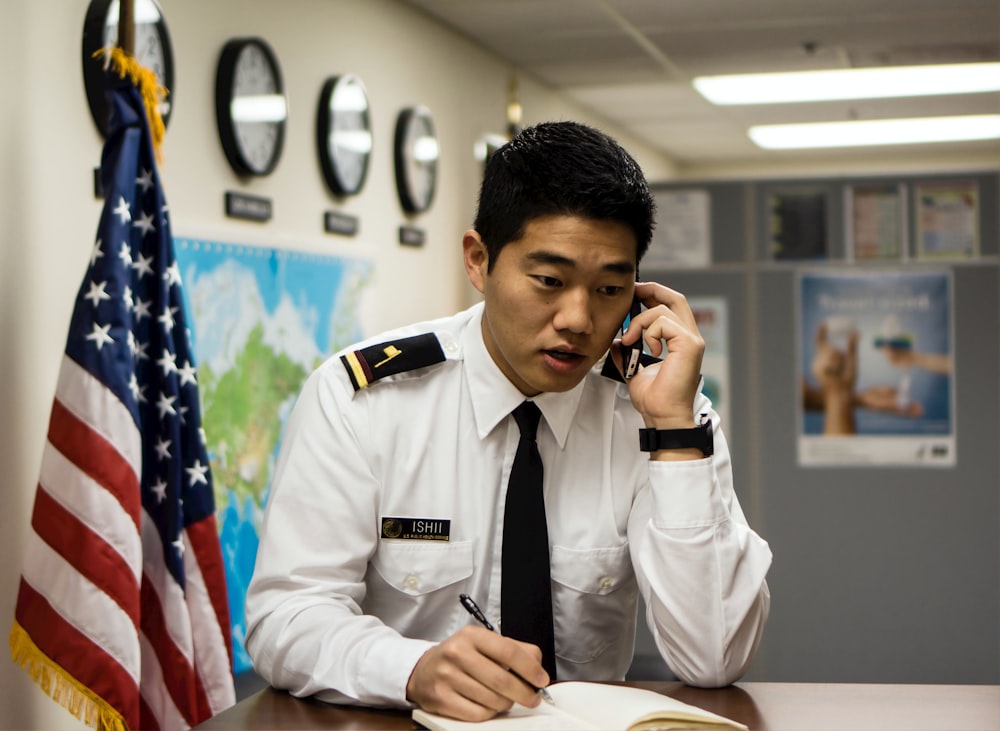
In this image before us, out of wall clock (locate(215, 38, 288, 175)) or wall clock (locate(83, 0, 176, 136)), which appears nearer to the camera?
wall clock (locate(83, 0, 176, 136))

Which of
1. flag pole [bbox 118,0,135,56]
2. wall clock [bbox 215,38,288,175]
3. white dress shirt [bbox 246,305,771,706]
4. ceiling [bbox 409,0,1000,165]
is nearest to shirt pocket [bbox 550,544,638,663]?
white dress shirt [bbox 246,305,771,706]

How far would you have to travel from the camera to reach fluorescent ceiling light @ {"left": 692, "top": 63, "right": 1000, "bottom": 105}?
20.3 ft

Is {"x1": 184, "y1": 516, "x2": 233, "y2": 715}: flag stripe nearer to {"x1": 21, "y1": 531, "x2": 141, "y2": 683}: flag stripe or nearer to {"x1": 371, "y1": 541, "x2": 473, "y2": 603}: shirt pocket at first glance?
{"x1": 21, "y1": 531, "x2": 141, "y2": 683}: flag stripe

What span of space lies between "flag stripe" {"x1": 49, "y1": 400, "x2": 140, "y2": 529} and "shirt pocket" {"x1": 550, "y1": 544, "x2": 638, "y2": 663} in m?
1.05

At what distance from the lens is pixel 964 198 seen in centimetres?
421

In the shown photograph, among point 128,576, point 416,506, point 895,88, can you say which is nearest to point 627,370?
point 416,506

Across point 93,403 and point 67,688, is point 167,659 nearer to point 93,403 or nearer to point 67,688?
point 67,688

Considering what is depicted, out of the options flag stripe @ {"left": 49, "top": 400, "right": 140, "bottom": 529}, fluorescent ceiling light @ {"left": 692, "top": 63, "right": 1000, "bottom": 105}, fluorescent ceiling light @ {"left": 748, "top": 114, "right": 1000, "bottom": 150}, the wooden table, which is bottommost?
the wooden table

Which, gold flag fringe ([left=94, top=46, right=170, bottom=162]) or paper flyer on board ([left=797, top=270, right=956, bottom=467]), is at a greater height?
gold flag fringe ([left=94, top=46, right=170, bottom=162])

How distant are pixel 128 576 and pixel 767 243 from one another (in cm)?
282

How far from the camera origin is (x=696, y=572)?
1570 mm

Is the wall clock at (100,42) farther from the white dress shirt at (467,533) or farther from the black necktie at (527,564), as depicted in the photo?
the black necktie at (527,564)

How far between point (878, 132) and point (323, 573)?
7.72 meters

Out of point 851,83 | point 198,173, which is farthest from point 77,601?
point 851,83
